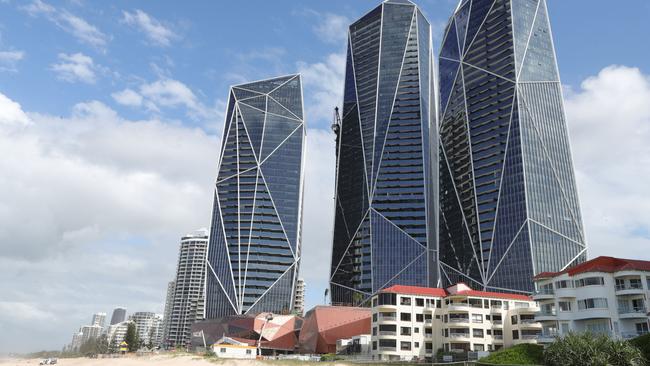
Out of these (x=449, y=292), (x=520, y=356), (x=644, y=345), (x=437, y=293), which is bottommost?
(x=520, y=356)

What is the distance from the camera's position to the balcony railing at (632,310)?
70.6 meters

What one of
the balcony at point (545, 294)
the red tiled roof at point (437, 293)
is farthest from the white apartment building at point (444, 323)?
the balcony at point (545, 294)

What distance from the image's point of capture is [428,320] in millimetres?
98062

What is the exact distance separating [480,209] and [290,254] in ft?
237

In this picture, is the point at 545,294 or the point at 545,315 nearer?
the point at 545,315

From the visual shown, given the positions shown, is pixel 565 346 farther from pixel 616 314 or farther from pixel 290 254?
pixel 290 254

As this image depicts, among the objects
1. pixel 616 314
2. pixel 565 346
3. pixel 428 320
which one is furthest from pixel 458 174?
pixel 565 346

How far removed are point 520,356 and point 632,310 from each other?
25.4 metres

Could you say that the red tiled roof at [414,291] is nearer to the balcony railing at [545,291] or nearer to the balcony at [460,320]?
the balcony at [460,320]

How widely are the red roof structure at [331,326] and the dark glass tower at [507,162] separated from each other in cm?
5001

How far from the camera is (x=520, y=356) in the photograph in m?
56.3

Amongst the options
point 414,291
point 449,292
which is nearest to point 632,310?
point 449,292

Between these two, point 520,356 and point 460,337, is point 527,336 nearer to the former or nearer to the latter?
point 460,337

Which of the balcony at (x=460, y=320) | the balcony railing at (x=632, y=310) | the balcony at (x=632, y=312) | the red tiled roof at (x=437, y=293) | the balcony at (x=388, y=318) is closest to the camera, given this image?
the balcony at (x=632, y=312)
